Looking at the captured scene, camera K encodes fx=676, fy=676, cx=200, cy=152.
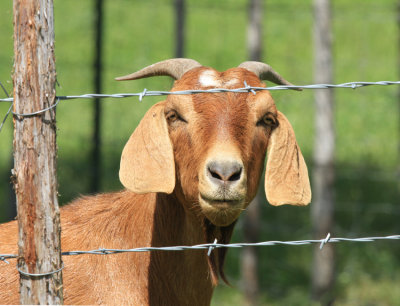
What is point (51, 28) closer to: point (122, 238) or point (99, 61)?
point (122, 238)

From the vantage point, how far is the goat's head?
133 inches

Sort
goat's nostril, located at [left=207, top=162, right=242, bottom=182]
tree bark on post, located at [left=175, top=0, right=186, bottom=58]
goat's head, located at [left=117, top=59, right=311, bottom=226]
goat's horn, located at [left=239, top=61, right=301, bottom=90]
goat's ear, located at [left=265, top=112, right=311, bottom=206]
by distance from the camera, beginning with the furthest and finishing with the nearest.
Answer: tree bark on post, located at [left=175, top=0, right=186, bottom=58] → goat's horn, located at [left=239, top=61, right=301, bottom=90] → goat's ear, located at [left=265, top=112, right=311, bottom=206] → goat's head, located at [left=117, top=59, right=311, bottom=226] → goat's nostril, located at [left=207, top=162, right=242, bottom=182]

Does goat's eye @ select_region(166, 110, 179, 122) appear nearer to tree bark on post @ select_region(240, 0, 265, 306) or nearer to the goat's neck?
the goat's neck

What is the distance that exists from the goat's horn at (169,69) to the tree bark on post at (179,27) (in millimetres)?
4605

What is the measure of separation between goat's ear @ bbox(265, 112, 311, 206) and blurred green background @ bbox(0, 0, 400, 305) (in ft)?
3.60

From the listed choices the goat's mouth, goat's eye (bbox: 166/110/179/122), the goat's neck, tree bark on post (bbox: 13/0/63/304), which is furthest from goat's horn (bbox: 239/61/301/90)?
tree bark on post (bbox: 13/0/63/304)

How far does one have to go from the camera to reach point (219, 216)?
3.35m

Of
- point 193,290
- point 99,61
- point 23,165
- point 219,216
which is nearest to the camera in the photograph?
point 23,165

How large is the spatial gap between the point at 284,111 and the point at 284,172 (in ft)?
30.0

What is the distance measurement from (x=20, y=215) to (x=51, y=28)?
808 millimetres

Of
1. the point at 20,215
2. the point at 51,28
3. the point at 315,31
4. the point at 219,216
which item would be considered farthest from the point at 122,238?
the point at 315,31

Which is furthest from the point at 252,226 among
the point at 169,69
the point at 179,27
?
the point at 169,69

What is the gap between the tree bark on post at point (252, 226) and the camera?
26.6 feet

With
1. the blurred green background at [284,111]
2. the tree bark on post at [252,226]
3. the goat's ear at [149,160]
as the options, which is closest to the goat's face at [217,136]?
the goat's ear at [149,160]
